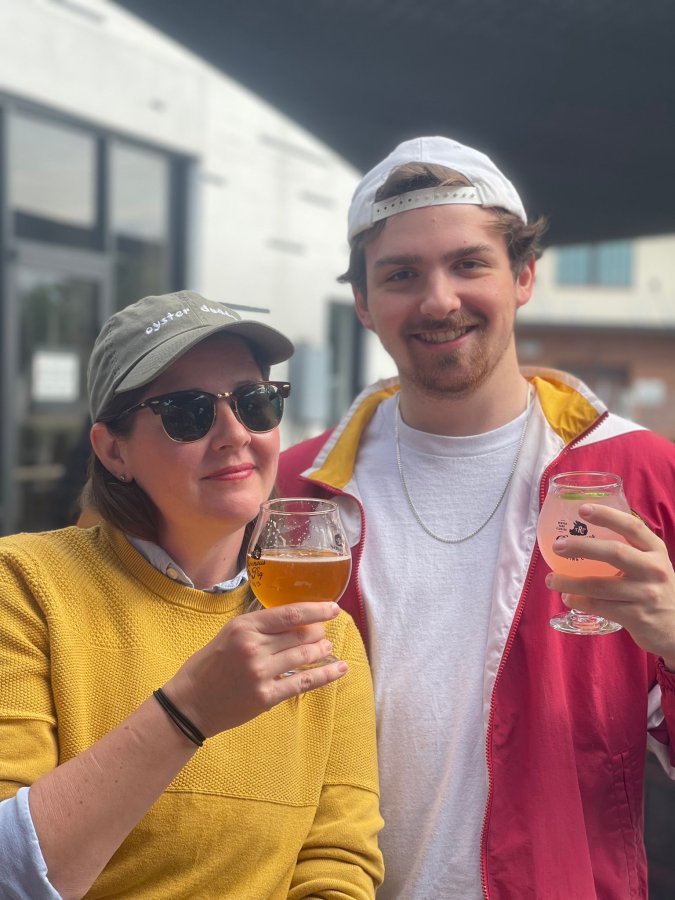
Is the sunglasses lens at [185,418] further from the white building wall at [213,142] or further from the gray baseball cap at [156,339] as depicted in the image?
the white building wall at [213,142]

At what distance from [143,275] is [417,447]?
545cm

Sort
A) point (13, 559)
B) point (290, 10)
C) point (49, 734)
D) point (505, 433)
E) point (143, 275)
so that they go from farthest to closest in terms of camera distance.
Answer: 1. point (143, 275)
2. point (290, 10)
3. point (505, 433)
4. point (13, 559)
5. point (49, 734)

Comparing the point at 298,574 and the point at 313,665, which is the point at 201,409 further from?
the point at 313,665

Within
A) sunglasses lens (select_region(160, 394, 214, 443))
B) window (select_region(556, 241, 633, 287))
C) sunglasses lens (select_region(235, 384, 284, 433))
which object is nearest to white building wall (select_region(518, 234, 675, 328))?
window (select_region(556, 241, 633, 287))

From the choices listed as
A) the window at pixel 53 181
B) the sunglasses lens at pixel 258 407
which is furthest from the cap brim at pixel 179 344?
the window at pixel 53 181

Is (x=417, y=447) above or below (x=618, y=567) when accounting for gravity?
above

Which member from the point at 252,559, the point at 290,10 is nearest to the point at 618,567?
the point at 252,559

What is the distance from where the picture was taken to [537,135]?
3775 millimetres

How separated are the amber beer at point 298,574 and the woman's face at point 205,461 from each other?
160mm

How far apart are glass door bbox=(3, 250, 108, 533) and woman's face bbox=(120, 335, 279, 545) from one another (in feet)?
14.8

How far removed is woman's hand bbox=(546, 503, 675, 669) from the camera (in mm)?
1568

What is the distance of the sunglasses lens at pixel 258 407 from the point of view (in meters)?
1.75

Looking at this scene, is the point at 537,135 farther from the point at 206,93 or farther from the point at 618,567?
the point at 206,93

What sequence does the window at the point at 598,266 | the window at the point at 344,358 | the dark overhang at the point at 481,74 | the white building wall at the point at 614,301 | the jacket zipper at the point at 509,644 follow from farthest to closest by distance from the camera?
1. the window at the point at 598,266
2. the white building wall at the point at 614,301
3. the window at the point at 344,358
4. the dark overhang at the point at 481,74
5. the jacket zipper at the point at 509,644
